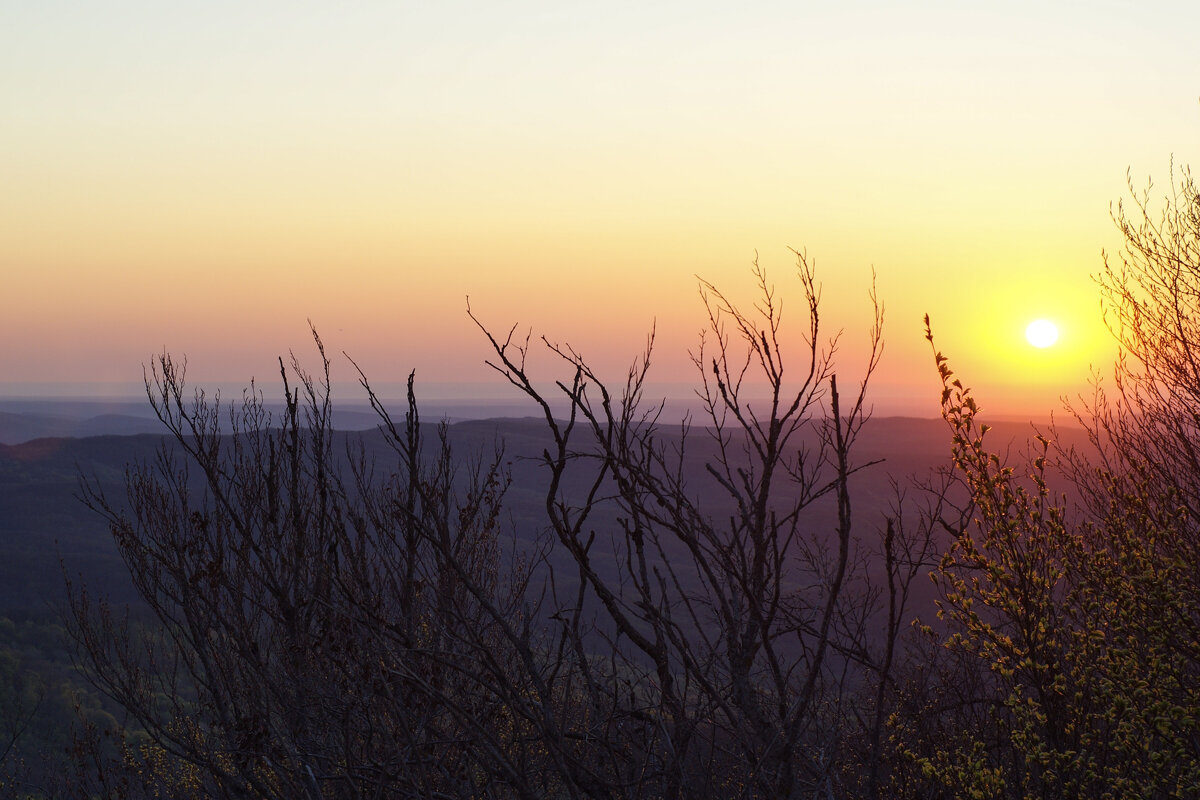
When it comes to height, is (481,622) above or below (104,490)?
above

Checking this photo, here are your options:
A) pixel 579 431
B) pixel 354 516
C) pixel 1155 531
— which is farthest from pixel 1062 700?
pixel 579 431

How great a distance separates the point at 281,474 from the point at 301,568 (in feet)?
4.87

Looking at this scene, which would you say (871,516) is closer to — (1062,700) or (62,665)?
(62,665)

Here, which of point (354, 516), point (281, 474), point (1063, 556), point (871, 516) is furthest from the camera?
point (871, 516)

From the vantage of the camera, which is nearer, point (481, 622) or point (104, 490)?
point (481, 622)

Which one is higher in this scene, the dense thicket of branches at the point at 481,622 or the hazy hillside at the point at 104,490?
the dense thicket of branches at the point at 481,622

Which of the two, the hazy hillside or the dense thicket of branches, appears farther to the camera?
the hazy hillside

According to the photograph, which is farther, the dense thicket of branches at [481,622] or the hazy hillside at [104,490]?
the hazy hillside at [104,490]

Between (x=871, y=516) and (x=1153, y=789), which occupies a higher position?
(x=1153, y=789)

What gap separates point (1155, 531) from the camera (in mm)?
4430

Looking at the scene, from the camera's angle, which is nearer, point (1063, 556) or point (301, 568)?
point (1063, 556)

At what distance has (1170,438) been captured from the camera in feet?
43.3

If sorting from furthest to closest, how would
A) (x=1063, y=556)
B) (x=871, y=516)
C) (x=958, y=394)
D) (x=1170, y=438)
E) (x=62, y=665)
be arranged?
(x=871, y=516) < (x=62, y=665) < (x=1170, y=438) < (x=1063, y=556) < (x=958, y=394)

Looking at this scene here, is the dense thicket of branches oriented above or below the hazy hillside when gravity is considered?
above
